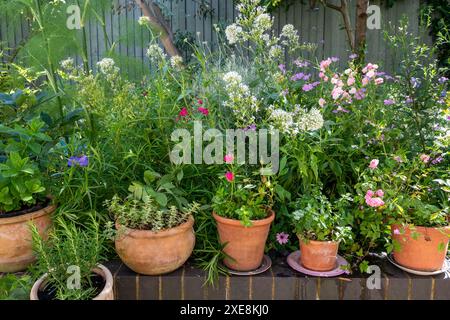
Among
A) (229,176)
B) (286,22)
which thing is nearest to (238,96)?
(229,176)

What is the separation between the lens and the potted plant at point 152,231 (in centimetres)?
189

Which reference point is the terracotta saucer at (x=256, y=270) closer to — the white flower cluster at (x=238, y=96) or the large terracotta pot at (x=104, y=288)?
the large terracotta pot at (x=104, y=288)

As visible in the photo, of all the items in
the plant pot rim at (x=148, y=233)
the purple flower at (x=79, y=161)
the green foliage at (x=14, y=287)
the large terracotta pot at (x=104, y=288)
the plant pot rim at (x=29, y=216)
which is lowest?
the green foliage at (x=14, y=287)

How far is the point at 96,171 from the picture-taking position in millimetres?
2102

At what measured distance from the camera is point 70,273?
5.54 ft

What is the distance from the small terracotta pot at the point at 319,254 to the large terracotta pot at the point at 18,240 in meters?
1.12

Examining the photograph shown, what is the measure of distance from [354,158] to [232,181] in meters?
0.66

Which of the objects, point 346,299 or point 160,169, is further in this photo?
point 160,169

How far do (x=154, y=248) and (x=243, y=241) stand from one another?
372mm

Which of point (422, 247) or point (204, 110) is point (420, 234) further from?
point (204, 110)

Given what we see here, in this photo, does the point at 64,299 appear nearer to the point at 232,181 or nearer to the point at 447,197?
the point at 232,181

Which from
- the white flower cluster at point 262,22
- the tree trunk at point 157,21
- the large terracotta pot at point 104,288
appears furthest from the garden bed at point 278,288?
the tree trunk at point 157,21

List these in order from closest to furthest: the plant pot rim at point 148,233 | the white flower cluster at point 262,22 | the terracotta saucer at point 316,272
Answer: the plant pot rim at point 148,233 → the terracotta saucer at point 316,272 → the white flower cluster at point 262,22

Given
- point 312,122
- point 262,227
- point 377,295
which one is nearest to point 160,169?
point 262,227
